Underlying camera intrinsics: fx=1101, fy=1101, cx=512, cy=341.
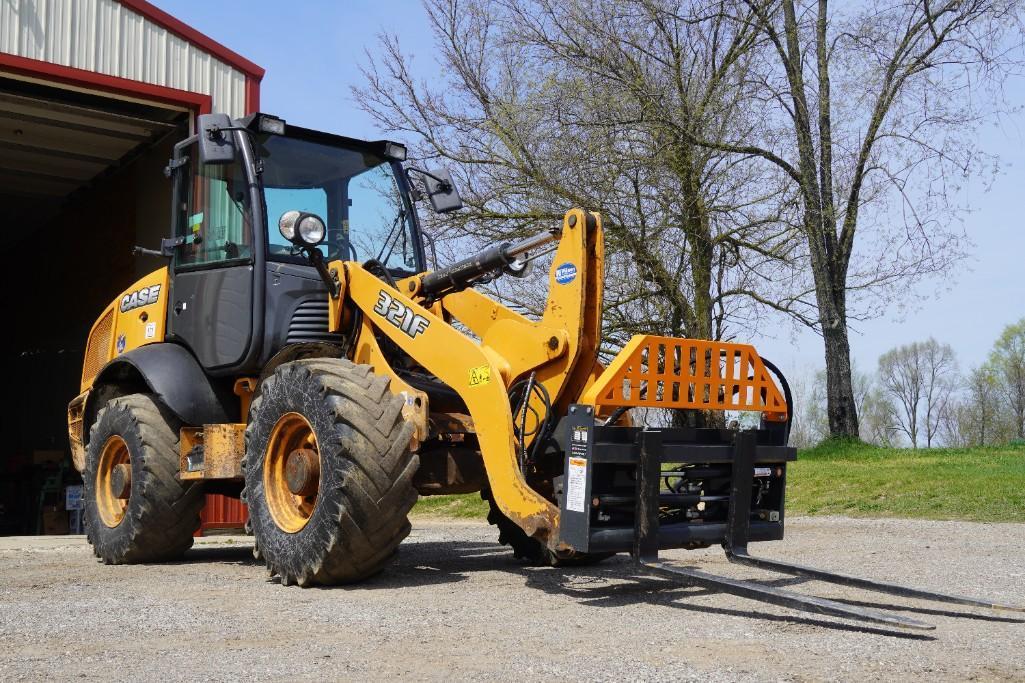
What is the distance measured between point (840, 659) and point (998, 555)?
15.7 ft

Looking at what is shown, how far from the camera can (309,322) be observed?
26.3 ft

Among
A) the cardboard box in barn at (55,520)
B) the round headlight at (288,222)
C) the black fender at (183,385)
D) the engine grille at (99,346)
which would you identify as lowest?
the cardboard box in barn at (55,520)

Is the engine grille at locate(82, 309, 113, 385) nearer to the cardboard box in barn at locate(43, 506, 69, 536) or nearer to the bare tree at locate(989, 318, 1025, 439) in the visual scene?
the cardboard box in barn at locate(43, 506, 69, 536)

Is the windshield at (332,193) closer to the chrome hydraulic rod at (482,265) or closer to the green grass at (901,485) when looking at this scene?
the chrome hydraulic rod at (482,265)

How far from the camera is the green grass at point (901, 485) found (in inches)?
481

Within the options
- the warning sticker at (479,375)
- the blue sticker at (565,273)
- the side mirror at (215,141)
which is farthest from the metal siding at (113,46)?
the blue sticker at (565,273)

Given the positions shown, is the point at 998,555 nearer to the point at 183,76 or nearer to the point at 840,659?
the point at 840,659

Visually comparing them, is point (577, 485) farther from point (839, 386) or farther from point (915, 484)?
point (839, 386)

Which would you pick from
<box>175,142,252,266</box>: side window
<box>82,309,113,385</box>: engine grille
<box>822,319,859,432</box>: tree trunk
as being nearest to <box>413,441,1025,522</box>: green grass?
<box>822,319,859,432</box>: tree trunk

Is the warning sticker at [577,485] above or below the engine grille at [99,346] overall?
below

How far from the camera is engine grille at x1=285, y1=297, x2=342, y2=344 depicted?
26.2 ft

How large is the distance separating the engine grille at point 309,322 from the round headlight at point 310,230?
2.11 feet

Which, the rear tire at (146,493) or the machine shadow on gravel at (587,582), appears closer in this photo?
the machine shadow on gravel at (587,582)

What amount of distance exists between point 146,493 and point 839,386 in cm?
1386
